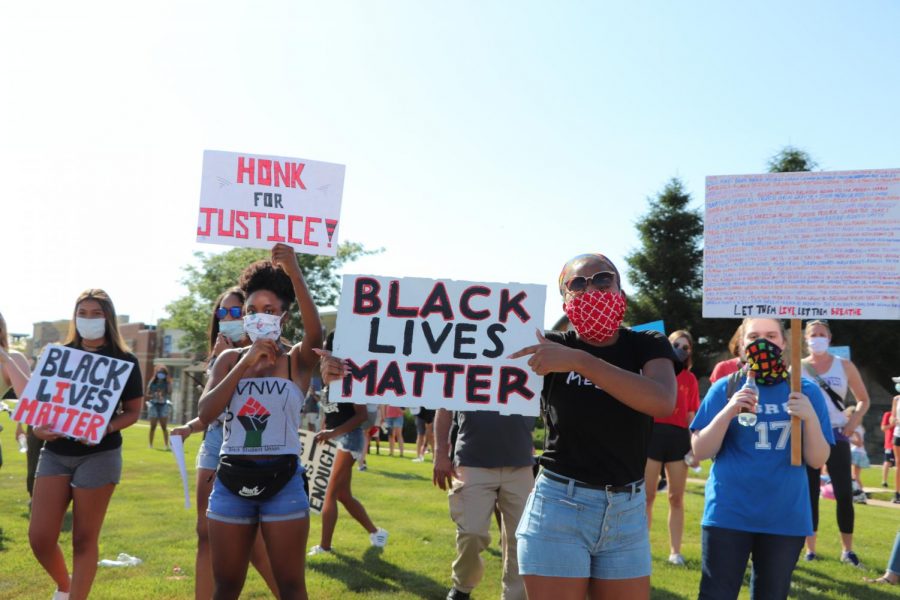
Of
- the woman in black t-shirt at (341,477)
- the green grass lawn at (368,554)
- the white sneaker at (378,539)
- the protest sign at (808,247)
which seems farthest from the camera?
→ the white sneaker at (378,539)

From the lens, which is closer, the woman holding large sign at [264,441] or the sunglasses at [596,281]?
the sunglasses at [596,281]

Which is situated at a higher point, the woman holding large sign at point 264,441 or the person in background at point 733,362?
the person in background at point 733,362

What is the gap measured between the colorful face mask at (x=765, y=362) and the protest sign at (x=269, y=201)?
237cm

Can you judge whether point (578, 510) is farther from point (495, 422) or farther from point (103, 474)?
point (103, 474)

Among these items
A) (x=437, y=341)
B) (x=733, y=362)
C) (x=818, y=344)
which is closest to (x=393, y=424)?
(x=818, y=344)

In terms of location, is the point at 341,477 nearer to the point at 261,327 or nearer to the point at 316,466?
the point at 316,466

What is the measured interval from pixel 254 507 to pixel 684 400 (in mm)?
5031

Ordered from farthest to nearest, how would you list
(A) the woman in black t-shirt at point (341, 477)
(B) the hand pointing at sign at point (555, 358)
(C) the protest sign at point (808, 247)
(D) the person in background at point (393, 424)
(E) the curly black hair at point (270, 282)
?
1. (D) the person in background at point (393, 424)
2. (A) the woman in black t-shirt at point (341, 477)
3. (C) the protest sign at point (808, 247)
4. (E) the curly black hair at point (270, 282)
5. (B) the hand pointing at sign at point (555, 358)

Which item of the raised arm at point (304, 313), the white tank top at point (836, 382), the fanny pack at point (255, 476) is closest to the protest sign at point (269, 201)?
the raised arm at point (304, 313)

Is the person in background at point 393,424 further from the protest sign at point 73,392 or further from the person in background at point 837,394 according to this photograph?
the protest sign at point 73,392

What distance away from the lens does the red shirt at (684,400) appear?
298 inches

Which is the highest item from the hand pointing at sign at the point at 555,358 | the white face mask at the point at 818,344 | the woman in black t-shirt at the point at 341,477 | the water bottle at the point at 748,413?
the white face mask at the point at 818,344

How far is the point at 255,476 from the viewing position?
13.0ft

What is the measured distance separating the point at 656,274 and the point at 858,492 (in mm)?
29300
